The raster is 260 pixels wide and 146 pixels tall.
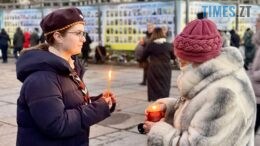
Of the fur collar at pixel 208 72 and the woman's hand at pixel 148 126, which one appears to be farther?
the woman's hand at pixel 148 126

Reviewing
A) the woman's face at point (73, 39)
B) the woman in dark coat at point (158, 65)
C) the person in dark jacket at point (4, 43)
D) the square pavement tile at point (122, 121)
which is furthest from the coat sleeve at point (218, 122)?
the person in dark jacket at point (4, 43)

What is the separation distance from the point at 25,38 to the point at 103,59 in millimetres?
3972

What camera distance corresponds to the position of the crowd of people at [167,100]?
218 cm

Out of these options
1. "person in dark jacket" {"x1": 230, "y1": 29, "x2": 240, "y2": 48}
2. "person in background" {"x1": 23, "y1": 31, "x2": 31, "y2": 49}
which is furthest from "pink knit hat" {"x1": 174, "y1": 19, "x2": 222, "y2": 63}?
"person in background" {"x1": 23, "y1": 31, "x2": 31, "y2": 49}

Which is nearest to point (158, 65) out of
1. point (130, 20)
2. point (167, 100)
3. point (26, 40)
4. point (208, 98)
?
point (167, 100)

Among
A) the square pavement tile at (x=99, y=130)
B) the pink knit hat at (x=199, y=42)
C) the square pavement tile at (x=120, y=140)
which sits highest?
the pink knit hat at (x=199, y=42)

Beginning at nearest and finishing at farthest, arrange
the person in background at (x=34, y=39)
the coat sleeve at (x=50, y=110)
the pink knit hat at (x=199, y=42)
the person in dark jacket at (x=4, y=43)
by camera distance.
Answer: the pink knit hat at (x=199, y=42) < the coat sleeve at (x=50, y=110) < the person in background at (x=34, y=39) < the person in dark jacket at (x=4, y=43)

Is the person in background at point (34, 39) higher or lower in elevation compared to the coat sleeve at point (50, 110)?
lower

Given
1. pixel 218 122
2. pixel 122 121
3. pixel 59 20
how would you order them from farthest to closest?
pixel 122 121 < pixel 59 20 < pixel 218 122

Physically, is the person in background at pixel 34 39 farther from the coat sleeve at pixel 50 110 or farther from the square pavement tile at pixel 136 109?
the coat sleeve at pixel 50 110

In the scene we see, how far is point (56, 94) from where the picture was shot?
2.47 metres

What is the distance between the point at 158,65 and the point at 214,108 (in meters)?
6.71

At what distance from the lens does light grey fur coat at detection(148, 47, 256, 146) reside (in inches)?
85.0

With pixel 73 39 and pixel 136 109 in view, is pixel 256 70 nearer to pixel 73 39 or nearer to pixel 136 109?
pixel 73 39
